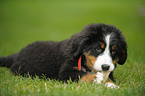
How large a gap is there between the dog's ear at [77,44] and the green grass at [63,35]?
24.3 inches

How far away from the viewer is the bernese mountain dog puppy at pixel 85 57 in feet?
12.6

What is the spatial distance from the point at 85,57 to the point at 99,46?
16.1 inches

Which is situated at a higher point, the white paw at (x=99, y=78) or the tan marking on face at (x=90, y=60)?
the tan marking on face at (x=90, y=60)

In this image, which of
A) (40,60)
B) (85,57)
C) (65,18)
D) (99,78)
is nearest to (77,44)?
(85,57)

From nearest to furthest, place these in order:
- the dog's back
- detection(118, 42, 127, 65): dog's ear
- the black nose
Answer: the black nose
detection(118, 42, 127, 65): dog's ear
the dog's back

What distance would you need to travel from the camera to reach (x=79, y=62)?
402 cm

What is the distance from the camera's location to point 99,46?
12.6ft

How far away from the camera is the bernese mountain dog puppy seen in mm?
3836

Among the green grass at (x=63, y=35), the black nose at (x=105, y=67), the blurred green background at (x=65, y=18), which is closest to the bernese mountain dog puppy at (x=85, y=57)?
the black nose at (x=105, y=67)

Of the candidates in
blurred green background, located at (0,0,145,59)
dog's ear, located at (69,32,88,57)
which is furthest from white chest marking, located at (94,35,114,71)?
blurred green background, located at (0,0,145,59)

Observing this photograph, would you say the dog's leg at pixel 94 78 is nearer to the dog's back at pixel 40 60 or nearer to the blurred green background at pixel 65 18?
the dog's back at pixel 40 60

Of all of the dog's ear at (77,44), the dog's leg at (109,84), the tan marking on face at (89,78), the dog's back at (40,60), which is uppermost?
the dog's ear at (77,44)

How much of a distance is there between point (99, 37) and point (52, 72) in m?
1.39

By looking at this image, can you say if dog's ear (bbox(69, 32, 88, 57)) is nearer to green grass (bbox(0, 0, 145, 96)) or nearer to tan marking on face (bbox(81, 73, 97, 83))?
tan marking on face (bbox(81, 73, 97, 83))
